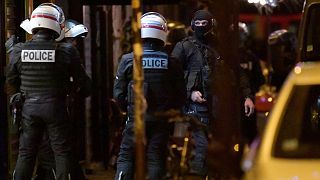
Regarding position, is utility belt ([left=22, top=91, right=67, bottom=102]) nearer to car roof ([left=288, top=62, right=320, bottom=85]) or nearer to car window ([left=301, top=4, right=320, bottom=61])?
car roof ([left=288, top=62, right=320, bottom=85])

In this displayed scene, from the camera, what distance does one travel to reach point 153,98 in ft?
25.6

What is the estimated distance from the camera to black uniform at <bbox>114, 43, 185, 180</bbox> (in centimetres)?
779

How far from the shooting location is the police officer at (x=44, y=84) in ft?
26.2

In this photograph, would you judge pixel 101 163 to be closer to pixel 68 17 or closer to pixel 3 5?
pixel 68 17

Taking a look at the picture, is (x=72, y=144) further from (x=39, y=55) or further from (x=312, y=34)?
(x=312, y=34)

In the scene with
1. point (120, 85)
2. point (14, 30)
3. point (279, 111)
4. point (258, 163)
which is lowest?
point (258, 163)

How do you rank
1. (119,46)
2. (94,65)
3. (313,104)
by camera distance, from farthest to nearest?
(119,46)
(94,65)
(313,104)

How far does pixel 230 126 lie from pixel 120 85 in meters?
1.75

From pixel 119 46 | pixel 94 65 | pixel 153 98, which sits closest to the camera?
pixel 153 98

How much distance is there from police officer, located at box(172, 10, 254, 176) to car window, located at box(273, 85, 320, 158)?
2.22m

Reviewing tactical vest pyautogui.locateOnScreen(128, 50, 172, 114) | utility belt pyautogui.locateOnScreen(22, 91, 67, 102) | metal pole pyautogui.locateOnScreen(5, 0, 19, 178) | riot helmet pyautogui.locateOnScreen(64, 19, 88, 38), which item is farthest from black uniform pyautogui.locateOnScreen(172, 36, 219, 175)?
metal pole pyautogui.locateOnScreen(5, 0, 19, 178)

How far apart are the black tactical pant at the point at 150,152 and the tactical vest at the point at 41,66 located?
902mm

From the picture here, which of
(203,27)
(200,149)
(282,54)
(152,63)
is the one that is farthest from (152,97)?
(282,54)

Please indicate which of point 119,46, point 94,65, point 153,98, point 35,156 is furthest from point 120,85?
point 119,46
